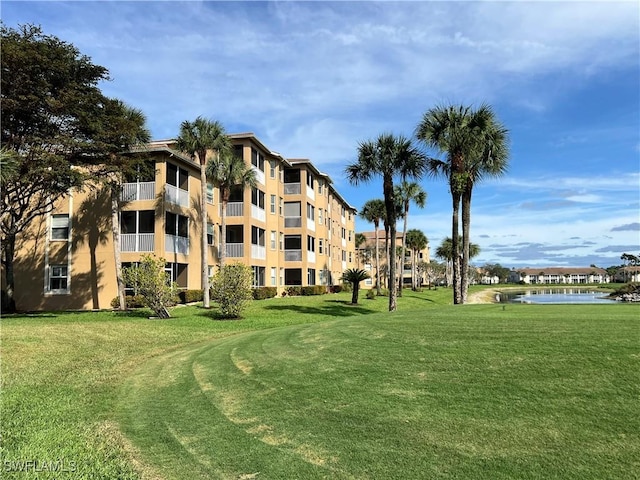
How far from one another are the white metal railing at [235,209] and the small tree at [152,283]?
16.0m

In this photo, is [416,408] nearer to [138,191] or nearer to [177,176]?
[138,191]

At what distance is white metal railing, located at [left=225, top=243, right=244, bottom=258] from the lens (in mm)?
36688

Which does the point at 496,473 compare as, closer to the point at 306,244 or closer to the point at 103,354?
the point at 103,354

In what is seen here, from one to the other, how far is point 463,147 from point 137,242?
19.4 meters

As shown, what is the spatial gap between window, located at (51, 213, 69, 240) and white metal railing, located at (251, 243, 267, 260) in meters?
13.1

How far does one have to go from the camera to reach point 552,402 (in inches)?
232

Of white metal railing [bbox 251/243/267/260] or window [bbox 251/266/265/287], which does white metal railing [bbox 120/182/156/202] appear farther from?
window [bbox 251/266/265/287]

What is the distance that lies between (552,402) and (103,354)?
1092 centimetres

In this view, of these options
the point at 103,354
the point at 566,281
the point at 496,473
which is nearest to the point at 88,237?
the point at 103,354

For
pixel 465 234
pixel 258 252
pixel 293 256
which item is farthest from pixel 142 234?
pixel 465 234

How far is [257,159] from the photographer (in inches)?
1529

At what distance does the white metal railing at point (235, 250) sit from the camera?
36688mm

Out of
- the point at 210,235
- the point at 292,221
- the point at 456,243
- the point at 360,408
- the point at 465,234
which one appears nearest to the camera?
the point at 360,408

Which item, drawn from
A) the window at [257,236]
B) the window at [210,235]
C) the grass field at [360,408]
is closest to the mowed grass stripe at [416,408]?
the grass field at [360,408]
